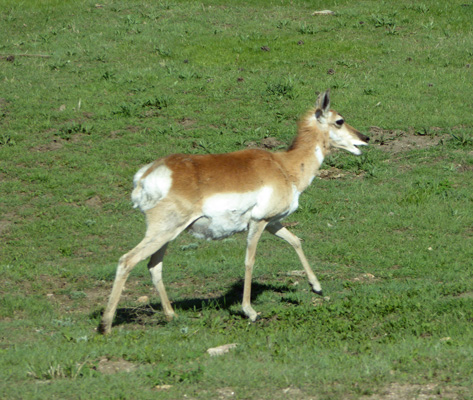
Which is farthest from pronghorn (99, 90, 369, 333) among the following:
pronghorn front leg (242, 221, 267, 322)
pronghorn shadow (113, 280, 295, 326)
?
pronghorn shadow (113, 280, 295, 326)

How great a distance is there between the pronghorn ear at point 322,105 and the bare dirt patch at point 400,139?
539 centimetres

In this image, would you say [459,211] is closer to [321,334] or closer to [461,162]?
[461,162]

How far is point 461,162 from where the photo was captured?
46.5ft

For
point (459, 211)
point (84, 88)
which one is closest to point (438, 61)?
point (459, 211)

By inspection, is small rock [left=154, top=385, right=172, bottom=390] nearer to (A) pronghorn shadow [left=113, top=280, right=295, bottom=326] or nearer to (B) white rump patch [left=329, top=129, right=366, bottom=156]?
(A) pronghorn shadow [left=113, top=280, right=295, bottom=326]

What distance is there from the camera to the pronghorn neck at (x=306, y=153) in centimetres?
943

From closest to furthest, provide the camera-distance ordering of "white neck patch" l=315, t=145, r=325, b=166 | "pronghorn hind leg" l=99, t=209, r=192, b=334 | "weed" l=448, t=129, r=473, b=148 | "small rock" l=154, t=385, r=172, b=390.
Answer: "small rock" l=154, t=385, r=172, b=390 → "pronghorn hind leg" l=99, t=209, r=192, b=334 → "white neck patch" l=315, t=145, r=325, b=166 → "weed" l=448, t=129, r=473, b=148

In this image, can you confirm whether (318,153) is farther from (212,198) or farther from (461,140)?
(461,140)

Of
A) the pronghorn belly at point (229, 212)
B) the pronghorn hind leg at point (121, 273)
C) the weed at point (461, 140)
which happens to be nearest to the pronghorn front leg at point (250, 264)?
the pronghorn belly at point (229, 212)

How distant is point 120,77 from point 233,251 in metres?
7.98

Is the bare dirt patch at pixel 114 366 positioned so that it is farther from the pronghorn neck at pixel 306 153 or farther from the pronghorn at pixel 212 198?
the pronghorn neck at pixel 306 153

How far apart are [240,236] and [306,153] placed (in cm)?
305

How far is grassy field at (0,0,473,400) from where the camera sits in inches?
266

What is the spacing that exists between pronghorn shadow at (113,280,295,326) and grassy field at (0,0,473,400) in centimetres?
4
